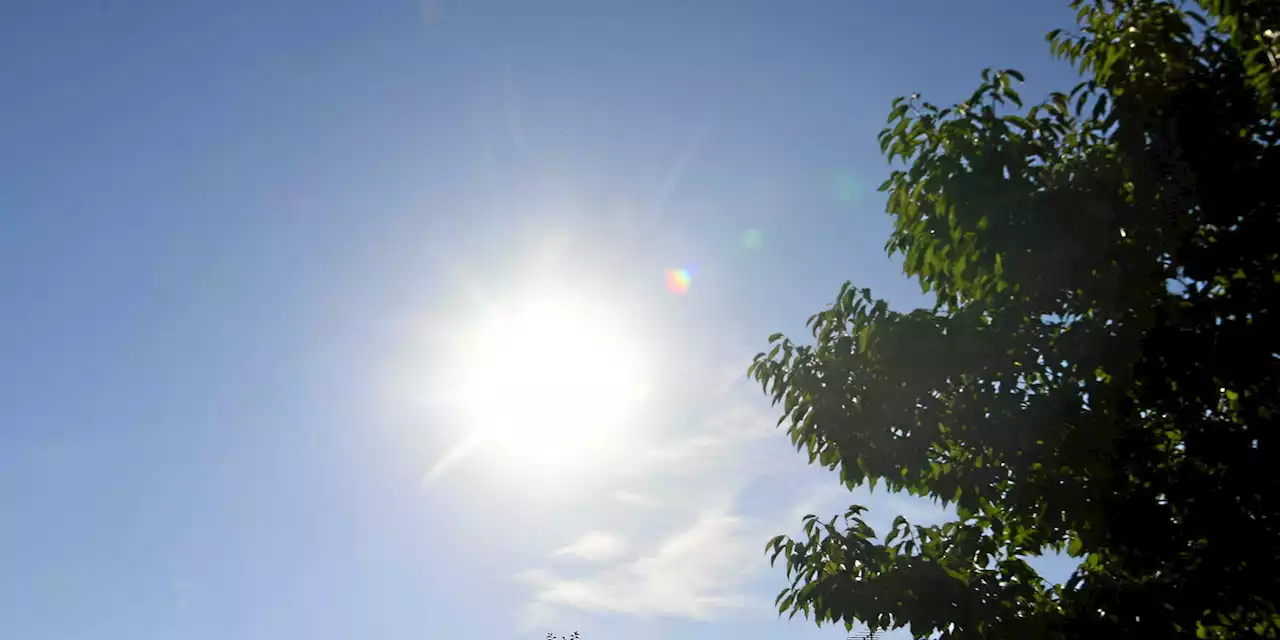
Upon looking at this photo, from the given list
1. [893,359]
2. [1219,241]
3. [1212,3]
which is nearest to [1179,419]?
[1219,241]

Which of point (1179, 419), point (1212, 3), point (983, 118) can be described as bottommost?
point (1179, 419)

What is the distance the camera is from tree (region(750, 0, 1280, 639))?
668cm

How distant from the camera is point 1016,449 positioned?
7500 millimetres

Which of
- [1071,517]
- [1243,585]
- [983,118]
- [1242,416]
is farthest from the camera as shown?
[983,118]

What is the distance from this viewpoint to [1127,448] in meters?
7.02

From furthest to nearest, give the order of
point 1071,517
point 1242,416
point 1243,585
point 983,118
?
point 983,118 < point 1071,517 < point 1242,416 < point 1243,585

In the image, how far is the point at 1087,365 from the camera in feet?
24.0

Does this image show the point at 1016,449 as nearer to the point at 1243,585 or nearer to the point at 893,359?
the point at 893,359

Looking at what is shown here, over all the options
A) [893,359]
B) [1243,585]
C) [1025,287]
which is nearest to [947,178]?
[1025,287]

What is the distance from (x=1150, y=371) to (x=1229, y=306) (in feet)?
2.62

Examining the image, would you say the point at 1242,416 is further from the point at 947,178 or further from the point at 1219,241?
the point at 947,178

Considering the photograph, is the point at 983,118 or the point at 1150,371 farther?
the point at 983,118

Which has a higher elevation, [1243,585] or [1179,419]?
[1179,419]

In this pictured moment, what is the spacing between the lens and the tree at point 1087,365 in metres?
6.68
